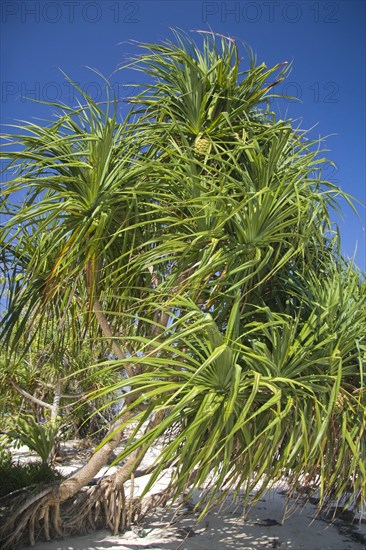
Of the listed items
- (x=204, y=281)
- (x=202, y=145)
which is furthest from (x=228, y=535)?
(x=202, y=145)

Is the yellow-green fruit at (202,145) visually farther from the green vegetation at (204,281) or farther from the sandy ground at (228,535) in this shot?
the sandy ground at (228,535)

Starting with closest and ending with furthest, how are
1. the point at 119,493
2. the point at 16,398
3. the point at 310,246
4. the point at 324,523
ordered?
the point at 310,246
the point at 119,493
the point at 324,523
the point at 16,398

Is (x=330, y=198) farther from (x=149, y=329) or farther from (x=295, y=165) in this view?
(x=149, y=329)

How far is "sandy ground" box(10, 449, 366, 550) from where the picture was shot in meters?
4.63

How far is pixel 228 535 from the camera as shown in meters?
4.98

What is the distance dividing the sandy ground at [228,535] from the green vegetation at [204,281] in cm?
20

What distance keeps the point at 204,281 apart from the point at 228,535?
2405 millimetres

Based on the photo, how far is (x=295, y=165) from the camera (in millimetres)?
4117

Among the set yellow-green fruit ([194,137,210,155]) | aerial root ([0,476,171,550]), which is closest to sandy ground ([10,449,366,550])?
aerial root ([0,476,171,550])

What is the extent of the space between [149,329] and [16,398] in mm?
4233

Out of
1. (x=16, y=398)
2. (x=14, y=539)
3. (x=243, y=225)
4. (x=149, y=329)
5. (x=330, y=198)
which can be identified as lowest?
(x=14, y=539)

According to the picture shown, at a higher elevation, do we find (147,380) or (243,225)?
(243,225)

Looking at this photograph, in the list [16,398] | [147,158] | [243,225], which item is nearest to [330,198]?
[243,225]

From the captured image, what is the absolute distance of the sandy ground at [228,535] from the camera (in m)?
4.63
